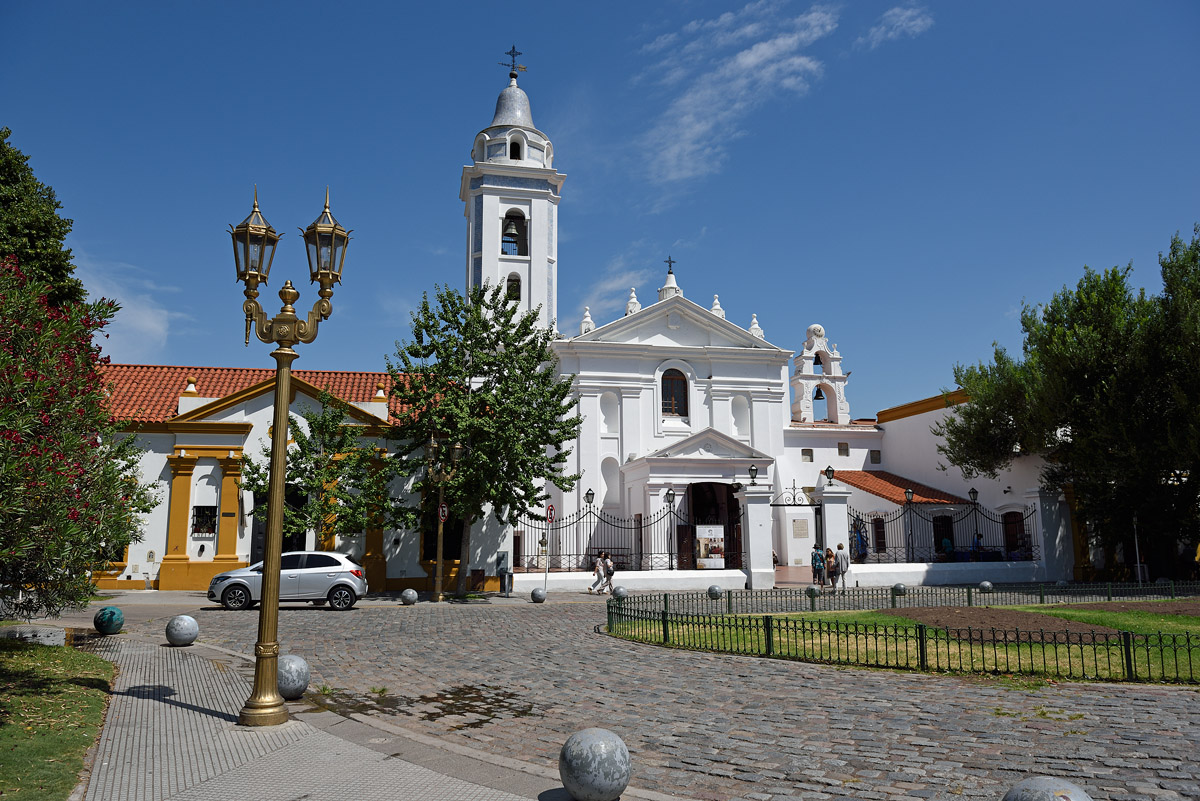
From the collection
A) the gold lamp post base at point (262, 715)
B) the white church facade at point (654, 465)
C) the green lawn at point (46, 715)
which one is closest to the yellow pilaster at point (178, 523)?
the white church facade at point (654, 465)

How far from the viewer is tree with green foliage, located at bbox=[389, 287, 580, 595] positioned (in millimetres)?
22781

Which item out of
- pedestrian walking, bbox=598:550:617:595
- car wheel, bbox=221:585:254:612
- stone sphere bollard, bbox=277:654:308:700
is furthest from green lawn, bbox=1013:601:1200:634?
car wheel, bbox=221:585:254:612

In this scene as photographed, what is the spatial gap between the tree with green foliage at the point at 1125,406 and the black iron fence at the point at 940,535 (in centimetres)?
294

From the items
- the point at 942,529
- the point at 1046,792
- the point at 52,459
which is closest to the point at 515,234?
the point at 942,529

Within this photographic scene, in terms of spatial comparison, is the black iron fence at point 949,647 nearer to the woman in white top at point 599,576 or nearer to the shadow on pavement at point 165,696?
the shadow on pavement at point 165,696

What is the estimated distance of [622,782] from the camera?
5.60 metres

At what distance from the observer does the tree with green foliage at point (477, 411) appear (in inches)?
897

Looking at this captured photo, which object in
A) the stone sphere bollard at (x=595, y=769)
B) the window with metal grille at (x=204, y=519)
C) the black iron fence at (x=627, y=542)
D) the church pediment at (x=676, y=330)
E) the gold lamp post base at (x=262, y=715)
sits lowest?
the gold lamp post base at (x=262, y=715)

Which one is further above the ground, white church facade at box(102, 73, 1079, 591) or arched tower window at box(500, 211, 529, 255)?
arched tower window at box(500, 211, 529, 255)

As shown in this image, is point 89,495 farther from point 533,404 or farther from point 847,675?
point 533,404

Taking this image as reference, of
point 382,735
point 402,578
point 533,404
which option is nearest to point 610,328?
point 533,404

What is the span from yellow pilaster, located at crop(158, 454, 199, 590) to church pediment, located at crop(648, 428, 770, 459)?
16928 millimetres

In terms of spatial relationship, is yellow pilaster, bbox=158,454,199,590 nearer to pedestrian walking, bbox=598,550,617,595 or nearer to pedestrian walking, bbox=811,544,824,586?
Result: pedestrian walking, bbox=598,550,617,595

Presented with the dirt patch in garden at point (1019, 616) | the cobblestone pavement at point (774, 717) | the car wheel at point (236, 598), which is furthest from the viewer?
the car wheel at point (236, 598)
